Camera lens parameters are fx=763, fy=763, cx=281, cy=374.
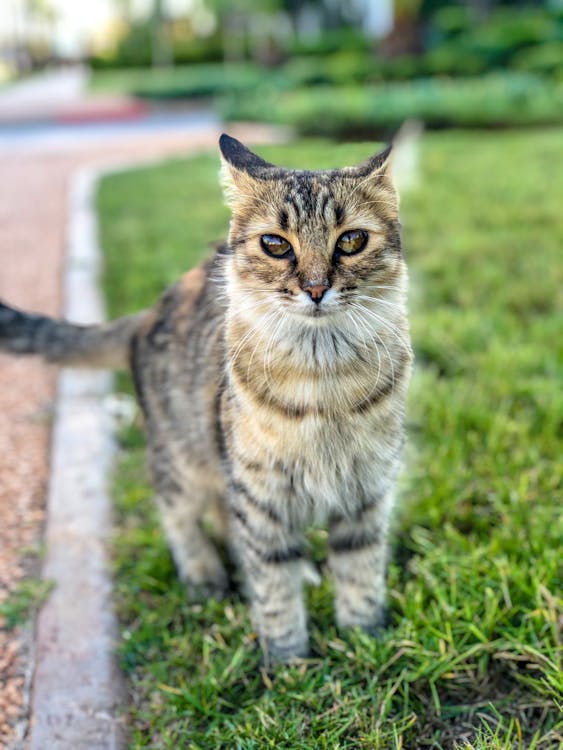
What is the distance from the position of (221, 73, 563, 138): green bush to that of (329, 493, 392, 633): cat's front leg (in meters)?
9.88

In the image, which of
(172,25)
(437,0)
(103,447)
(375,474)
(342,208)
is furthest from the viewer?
(172,25)

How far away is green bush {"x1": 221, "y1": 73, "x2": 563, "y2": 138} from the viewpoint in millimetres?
12398

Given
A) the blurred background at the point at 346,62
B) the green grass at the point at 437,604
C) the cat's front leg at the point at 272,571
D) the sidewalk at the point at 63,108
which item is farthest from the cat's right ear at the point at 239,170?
the sidewalk at the point at 63,108

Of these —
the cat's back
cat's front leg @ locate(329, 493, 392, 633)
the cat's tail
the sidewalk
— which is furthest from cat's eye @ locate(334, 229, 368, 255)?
the sidewalk

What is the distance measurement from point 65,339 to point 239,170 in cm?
99

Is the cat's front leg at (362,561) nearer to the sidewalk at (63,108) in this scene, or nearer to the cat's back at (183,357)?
the cat's back at (183,357)

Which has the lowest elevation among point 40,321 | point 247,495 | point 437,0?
point 247,495

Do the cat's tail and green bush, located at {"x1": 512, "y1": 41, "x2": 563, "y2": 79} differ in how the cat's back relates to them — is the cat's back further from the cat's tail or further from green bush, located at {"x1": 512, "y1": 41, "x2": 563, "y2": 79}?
green bush, located at {"x1": 512, "y1": 41, "x2": 563, "y2": 79}

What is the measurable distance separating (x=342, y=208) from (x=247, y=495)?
32.7 inches

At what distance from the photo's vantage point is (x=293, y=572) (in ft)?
7.34

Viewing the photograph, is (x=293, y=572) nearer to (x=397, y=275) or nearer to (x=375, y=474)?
(x=375, y=474)

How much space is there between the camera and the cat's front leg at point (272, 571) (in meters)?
2.17

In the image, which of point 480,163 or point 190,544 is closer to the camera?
point 190,544

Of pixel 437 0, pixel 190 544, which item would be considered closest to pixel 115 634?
pixel 190 544
